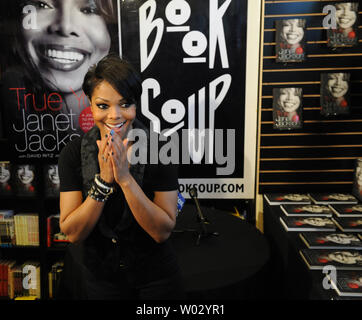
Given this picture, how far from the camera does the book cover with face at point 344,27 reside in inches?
103

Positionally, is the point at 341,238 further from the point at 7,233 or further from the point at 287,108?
the point at 7,233

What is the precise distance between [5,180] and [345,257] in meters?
2.91

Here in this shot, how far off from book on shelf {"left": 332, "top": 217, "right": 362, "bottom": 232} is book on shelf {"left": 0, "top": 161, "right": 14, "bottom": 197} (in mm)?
2838

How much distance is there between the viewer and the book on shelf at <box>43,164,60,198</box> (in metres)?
3.04

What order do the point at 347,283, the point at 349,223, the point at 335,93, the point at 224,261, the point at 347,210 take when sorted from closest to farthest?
the point at 347,283, the point at 224,261, the point at 349,223, the point at 347,210, the point at 335,93

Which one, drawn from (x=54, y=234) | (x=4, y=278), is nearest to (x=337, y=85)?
(x=54, y=234)

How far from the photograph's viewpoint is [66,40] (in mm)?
2818

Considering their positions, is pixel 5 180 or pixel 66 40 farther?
pixel 5 180

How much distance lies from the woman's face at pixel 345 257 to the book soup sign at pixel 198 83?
1121 millimetres

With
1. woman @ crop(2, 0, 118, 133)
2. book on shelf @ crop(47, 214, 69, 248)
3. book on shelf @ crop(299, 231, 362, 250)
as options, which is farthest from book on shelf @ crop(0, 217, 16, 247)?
book on shelf @ crop(299, 231, 362, 250)

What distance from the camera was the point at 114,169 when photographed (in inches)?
41.0

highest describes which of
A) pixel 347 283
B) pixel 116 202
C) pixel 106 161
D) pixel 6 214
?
pixel 106 161

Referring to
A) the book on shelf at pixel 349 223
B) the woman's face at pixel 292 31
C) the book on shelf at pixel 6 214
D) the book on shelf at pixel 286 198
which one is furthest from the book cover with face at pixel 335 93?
the book on shelf at pixel 6 214
